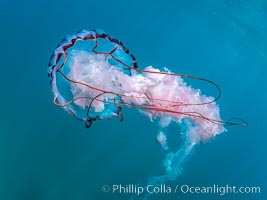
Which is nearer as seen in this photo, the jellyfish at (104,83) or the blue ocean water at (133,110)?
the jellyfish at (104,83)

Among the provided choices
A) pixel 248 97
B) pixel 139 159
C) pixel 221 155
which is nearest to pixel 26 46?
pixel 139 159

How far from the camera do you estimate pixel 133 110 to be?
9.14 metres

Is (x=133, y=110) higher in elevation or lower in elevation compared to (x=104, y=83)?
higher

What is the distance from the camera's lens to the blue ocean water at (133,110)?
794cm

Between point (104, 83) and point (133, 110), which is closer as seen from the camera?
point (104, 83)

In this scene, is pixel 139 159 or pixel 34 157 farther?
pixel 139 159

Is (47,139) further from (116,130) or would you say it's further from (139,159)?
(139,159)

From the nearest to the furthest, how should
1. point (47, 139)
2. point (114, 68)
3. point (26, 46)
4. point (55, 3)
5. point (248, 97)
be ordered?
point (114, 68)
point (47, 139)
point (26, 46)
point (55, 3)
point (248, 97)

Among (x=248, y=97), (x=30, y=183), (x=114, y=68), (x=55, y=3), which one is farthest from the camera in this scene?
(x=248, y=97)

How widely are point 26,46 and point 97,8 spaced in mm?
3482

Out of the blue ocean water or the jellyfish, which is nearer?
the jellyfish

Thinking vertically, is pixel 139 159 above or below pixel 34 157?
above

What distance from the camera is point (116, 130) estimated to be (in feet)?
30.0

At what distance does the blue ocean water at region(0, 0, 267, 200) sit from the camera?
794 cm
